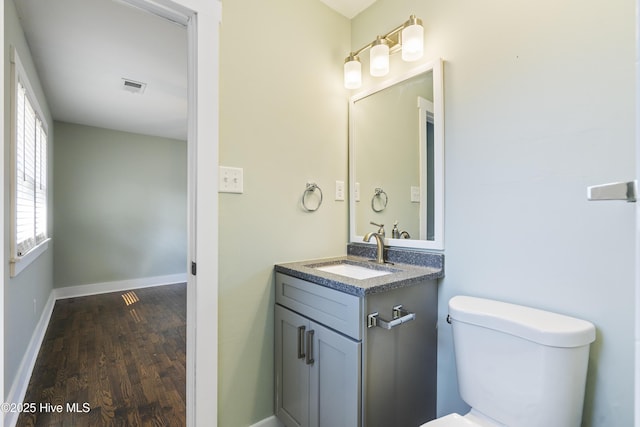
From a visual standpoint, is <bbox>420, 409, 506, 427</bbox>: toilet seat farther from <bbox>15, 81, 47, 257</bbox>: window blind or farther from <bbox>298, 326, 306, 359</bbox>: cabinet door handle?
<bbox>15, 81, 47, 257</bbox>: window blind

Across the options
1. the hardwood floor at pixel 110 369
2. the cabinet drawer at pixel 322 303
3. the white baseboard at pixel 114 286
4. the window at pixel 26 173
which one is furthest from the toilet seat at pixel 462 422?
the white baseboard at pixel 114 286

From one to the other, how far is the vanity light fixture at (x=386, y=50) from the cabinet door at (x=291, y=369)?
1.31 metres

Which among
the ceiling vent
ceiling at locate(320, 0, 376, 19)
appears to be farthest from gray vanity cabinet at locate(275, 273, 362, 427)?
the ceiling vent

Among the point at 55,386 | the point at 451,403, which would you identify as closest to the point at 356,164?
the point at 451,403

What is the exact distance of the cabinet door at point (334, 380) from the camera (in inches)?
42.4

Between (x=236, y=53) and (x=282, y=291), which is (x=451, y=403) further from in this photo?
(x=236, y=53)

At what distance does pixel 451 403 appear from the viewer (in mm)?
1358

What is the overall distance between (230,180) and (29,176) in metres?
2.14

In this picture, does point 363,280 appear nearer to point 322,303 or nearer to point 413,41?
point 322,303

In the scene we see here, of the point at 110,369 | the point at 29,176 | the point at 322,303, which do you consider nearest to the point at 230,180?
the point at 322,303

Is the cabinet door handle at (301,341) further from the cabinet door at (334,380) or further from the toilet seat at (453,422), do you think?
the toilet seat at (453,422)

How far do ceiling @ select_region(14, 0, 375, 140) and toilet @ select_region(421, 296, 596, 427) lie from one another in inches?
70.0

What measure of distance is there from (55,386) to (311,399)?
181 centimetres

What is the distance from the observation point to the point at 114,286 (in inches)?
167
